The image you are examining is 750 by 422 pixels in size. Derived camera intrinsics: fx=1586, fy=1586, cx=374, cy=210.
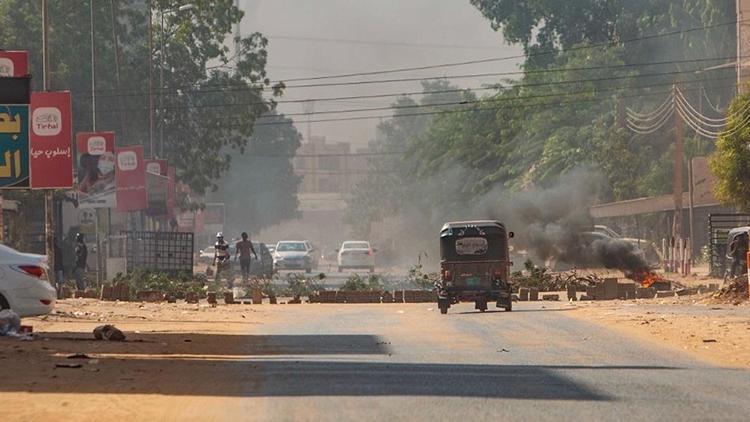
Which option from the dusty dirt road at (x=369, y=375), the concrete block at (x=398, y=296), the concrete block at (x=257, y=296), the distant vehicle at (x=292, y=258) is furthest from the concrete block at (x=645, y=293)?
the distant vehicle at (x=292, y=258)

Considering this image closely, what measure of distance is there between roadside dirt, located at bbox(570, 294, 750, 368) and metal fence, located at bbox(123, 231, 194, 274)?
23.2 m

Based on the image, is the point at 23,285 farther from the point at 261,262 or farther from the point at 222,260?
the point at 261,262

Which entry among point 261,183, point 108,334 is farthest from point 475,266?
point 261,183

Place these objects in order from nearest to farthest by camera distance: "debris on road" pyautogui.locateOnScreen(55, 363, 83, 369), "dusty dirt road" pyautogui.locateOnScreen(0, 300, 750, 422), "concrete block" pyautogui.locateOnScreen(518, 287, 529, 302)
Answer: "dusty dirt road" pyautogui.locateOnScreen(0, 300, 750, 422) → "debris on road" pyautogui.locateOnScreen(55, 363, 83, 369) → "concrete block" pyautogui.locateOnScreen(518, 287, 529, 302)

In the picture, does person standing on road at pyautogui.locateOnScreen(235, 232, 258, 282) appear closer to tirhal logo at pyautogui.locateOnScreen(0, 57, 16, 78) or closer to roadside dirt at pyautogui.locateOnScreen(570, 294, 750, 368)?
roadside dirt at pyautogui.locateOnScreen(570, 294, 750, 368)

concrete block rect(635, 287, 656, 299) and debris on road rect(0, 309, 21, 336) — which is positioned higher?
debris on road rect(0, 309, 21, 336)

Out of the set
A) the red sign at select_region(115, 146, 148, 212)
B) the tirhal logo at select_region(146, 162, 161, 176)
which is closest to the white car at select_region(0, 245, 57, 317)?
the red sign at select_region(115, 146, 148, 212)

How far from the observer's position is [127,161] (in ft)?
185

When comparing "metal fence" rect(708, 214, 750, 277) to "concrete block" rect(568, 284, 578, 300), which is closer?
"concrete block" rect(568, 284, 578, 300)

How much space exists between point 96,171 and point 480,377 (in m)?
36.9

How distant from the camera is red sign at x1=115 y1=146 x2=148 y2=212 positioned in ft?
183

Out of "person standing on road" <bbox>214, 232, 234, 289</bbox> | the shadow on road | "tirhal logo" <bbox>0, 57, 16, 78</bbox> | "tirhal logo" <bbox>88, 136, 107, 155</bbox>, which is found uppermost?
"tirhal logo" <bbox>0, 57, 16, 78</bbox>

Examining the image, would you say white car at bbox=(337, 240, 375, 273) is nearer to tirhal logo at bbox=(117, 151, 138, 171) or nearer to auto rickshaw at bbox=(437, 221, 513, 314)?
tirhal logo at bbox=(117, 151, 138, 171)

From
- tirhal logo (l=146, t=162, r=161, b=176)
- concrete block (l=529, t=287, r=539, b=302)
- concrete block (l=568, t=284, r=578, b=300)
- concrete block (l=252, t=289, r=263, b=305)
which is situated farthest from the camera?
tirhal logo (l=146, t=162, r=161, b=176)
